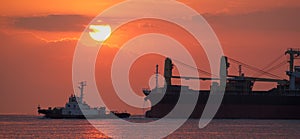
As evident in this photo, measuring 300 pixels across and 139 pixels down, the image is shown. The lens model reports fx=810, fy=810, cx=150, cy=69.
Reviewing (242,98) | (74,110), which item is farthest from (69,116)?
(242,98)

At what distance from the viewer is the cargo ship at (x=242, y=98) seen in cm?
8494

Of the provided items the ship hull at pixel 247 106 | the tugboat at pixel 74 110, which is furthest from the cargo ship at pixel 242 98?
the tugboat at pixel 74 110

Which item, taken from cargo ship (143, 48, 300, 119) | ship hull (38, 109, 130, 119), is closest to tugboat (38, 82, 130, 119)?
ship hull (38, 109, 130, 119)

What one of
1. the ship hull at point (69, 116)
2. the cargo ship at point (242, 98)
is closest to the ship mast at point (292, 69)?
the cargo ship at point (242, 98)

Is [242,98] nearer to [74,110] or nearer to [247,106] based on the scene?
[247,106]

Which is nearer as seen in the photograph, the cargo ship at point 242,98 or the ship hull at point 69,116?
the cargo ship at point 242,98

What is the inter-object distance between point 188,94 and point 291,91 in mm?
11100

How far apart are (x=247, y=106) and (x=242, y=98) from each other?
1.00 metres

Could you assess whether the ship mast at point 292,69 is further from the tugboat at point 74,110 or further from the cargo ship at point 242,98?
the tugboat at point 74,110

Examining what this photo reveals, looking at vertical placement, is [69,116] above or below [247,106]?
below

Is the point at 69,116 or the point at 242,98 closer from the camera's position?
the point at 242,98

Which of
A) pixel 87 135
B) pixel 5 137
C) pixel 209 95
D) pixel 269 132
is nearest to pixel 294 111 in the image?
pixel 209 95

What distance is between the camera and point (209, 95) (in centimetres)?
8825

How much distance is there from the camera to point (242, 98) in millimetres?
85625
